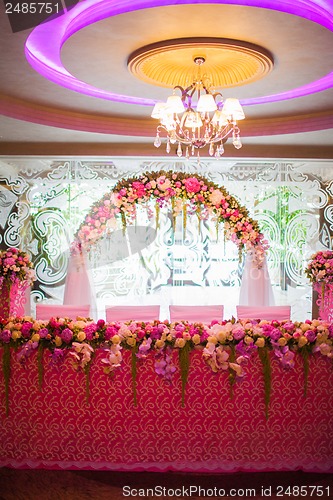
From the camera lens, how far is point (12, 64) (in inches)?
223

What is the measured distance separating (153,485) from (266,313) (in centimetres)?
298

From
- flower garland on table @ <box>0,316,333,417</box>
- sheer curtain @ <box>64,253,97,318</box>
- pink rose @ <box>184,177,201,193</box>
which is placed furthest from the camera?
sheer curtain @ <box>64,253,97,318</box>

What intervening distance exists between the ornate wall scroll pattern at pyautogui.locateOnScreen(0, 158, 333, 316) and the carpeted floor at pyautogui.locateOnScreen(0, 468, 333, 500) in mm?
5981

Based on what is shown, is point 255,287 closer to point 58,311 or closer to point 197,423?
point 58,311

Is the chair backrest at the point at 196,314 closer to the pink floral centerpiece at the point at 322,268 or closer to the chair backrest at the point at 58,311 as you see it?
the chair backrest at the point at 58,311

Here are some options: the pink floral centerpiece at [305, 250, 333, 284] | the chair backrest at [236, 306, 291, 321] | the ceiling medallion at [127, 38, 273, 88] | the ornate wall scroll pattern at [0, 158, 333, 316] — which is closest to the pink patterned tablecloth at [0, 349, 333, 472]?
the chair backrest at [236, 306, 291, 321]

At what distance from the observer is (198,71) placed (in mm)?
5844

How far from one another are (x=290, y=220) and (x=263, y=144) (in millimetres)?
1459

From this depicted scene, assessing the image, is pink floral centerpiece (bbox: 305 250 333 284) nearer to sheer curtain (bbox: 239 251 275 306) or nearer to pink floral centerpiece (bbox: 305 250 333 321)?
pink floral centerpiece (bbox: 305 250 333 321)

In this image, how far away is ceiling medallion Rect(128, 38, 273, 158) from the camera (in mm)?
5047

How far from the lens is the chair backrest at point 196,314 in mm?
6281

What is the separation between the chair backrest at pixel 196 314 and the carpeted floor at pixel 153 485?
2.44 meters

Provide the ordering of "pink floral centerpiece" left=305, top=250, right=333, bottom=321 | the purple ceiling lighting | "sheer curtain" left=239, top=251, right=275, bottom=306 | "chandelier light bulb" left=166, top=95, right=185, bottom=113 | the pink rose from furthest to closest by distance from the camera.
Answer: "sheer curtain" left=239, top=251, right=275, bottom=306, the pink rose, "pink floral centerpiece" left=305, top=250, right=333, bottom=321, "chandelier light bulb" left=166, top=95, right=185, bottom=113, the purple ceiling lighting

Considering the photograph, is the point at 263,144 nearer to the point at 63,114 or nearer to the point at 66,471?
the point at 63,114
